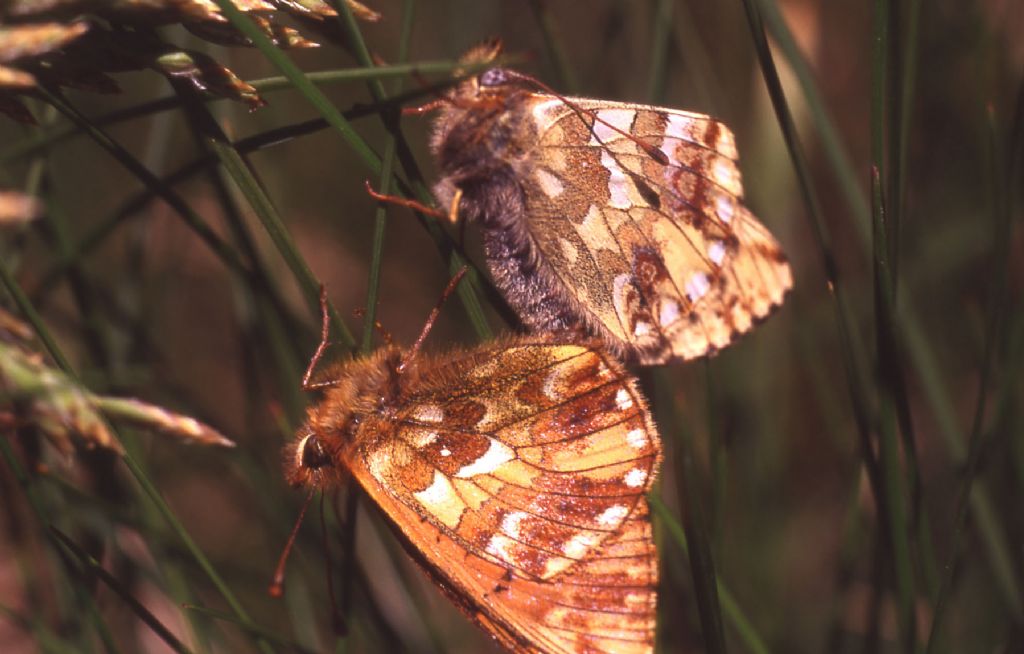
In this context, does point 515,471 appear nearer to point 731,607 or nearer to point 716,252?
point 731,607

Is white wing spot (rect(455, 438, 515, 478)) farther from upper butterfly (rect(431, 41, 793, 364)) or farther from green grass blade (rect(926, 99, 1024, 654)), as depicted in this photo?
green grass blade (rect(926, 99, 1024, 654))

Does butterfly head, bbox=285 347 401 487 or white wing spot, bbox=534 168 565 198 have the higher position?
white wing spot, bbox=534 168 565 198

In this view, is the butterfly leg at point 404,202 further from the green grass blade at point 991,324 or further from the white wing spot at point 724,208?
the green grass blade at point 991,324

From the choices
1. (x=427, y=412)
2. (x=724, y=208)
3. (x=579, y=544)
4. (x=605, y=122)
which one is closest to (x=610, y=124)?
(x=605, y=122)

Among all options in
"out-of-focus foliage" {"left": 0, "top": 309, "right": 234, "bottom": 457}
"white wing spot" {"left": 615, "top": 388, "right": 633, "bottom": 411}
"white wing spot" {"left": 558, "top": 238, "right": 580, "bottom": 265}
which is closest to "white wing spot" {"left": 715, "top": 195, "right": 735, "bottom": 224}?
"white wing spot" {"left": 558, "top": 238, "right": 580, "bottom": 265}

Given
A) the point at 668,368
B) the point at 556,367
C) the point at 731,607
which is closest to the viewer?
the point at 731,607

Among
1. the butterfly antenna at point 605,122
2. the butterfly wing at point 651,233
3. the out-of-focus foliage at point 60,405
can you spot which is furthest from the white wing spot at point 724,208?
the out-of-focus foliage at point 60,405

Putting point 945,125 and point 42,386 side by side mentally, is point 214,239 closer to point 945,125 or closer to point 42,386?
point 42,386

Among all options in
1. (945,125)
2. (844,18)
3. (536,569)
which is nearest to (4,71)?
(536,569)
